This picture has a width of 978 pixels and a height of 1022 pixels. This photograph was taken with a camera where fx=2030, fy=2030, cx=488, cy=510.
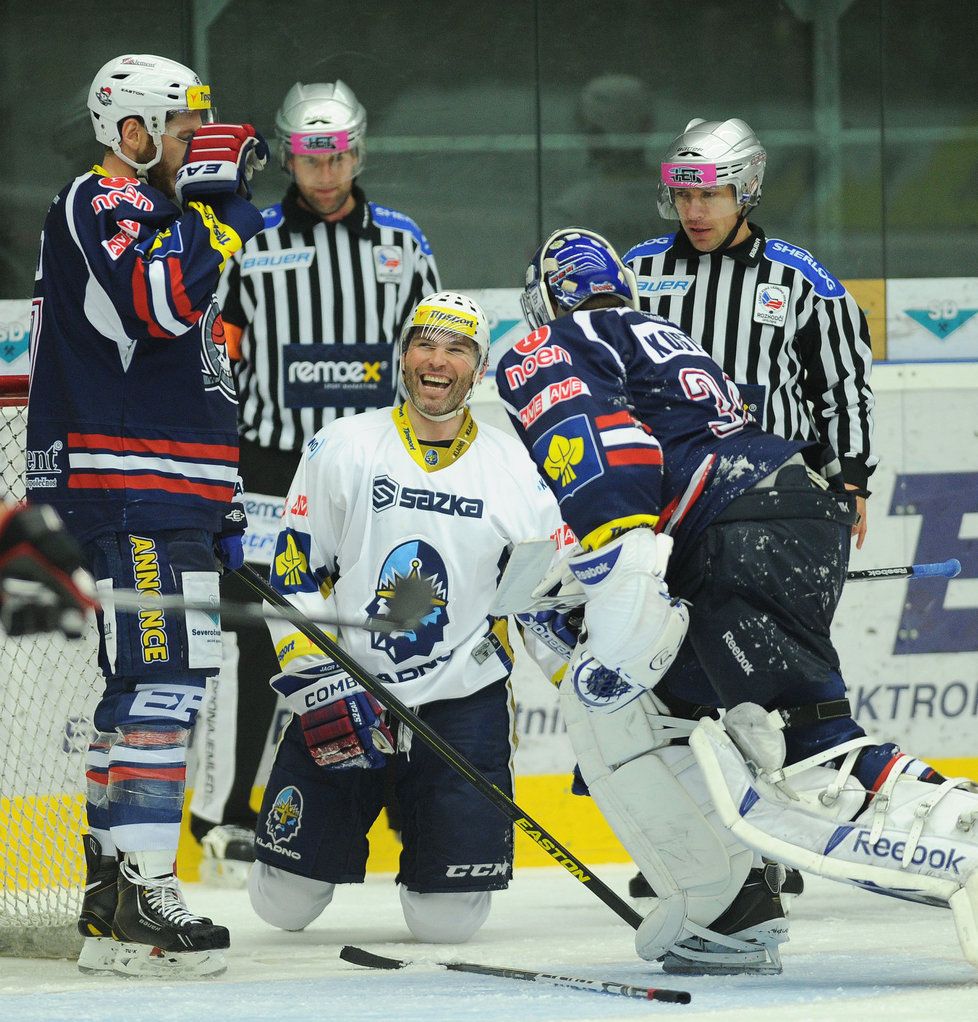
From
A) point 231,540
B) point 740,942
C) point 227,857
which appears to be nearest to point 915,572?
point 740,942

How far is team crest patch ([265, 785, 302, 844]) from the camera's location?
3559mm

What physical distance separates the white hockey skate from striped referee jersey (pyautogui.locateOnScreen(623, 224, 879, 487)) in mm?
1405

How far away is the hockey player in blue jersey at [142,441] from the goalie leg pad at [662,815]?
619mm

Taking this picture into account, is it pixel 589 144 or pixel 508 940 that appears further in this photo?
pixel 589 144

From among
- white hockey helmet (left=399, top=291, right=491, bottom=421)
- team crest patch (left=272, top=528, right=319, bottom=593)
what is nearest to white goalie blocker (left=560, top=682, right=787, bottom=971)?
team crest patch (left=272, top=528, right=319, bottom=593)

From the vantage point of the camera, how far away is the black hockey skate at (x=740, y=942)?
290 centimetres

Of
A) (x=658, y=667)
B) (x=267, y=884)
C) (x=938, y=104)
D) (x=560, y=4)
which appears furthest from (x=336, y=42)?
(x=658, y=667)

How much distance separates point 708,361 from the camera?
2932 millimetres

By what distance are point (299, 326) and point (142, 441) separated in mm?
1355

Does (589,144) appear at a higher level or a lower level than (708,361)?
higher

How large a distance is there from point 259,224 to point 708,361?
754mm

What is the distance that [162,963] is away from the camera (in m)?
3.00

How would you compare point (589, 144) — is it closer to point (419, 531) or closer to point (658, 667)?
point (419, 531)

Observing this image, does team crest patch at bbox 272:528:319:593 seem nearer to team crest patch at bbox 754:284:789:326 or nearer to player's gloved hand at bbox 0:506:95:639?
team crest patch at bbox 754:284:789:326
